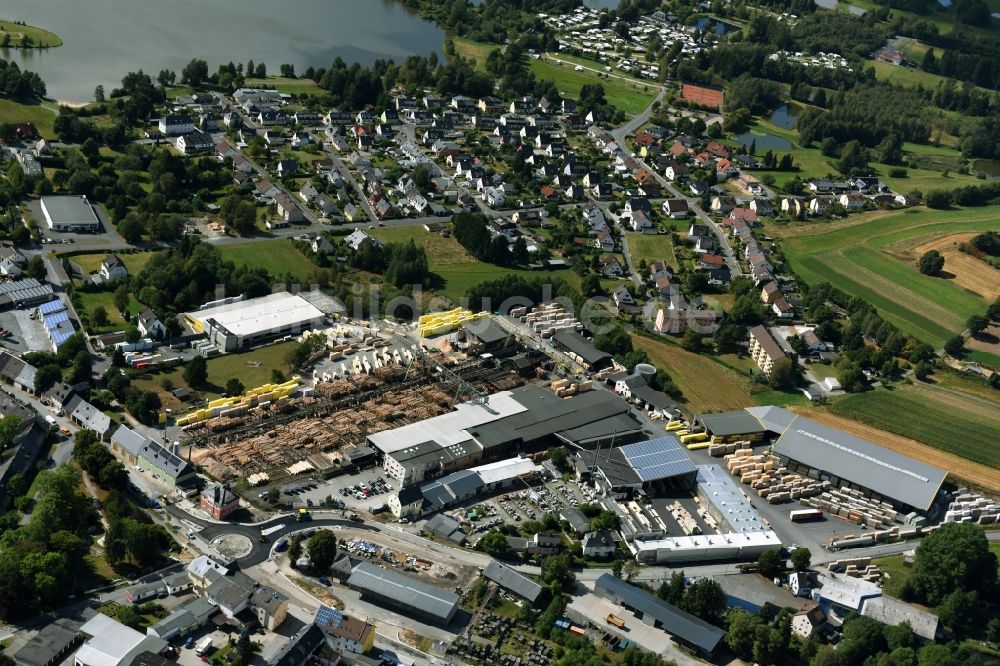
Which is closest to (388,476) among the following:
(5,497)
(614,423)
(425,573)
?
(425,573)

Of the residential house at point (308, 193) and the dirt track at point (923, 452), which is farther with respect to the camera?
the residential house at point (308, 193)

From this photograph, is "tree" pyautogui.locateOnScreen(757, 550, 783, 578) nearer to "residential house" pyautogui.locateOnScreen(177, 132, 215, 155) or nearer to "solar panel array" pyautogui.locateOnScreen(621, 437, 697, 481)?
"solar panel array" pyautogui.locateOnScreen(621, 437, 697, 481)

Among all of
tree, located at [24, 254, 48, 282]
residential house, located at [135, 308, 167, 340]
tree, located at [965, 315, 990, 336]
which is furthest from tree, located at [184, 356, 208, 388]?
tree, located at [965, 315, 990, 336]

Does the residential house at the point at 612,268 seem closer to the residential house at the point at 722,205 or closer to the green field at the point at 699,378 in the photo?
the green field at the point at 699,378

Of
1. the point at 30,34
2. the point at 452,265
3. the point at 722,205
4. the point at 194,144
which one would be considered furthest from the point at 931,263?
the point at 30,34

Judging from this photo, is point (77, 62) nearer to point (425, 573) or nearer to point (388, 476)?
A: point (388, 476)

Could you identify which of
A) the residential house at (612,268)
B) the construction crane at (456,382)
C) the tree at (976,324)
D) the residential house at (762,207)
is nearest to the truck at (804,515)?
the construction crane at (456,382)
